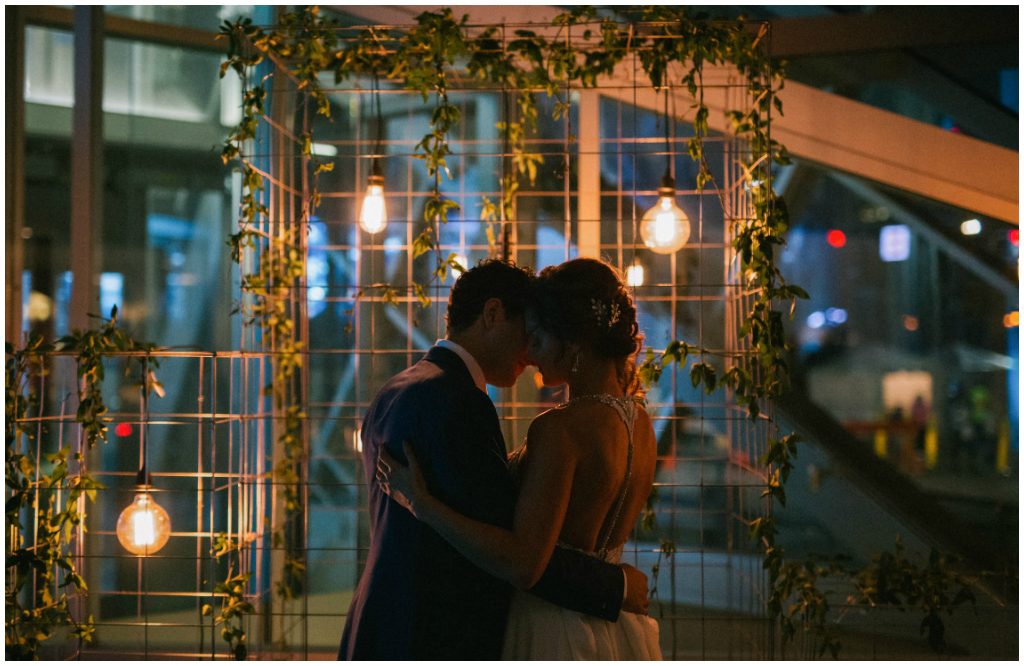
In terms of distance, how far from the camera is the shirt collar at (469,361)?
2.27 metres

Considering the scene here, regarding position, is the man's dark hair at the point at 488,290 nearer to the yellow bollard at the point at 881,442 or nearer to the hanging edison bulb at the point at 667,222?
the hanging edison bulb at the point at 667,222

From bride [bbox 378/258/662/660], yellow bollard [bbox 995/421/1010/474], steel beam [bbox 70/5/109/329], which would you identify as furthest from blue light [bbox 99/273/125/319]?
yellow bollard [bbox 995/421/1010/474]

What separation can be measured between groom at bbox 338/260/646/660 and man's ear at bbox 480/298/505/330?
0.29 ft

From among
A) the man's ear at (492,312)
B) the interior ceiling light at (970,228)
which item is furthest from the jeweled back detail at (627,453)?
the interior ceiling light at (970,228)

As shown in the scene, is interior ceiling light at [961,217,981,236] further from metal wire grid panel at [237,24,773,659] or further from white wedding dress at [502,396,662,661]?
white wedding dress at [502,396,662,661]

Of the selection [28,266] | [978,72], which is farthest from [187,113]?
[978,72]

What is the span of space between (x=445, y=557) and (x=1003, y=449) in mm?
3994

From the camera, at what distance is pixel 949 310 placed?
16.9ft

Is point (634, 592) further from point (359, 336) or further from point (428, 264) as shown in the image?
point (359, 336)

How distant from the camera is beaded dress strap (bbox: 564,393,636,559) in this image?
2227 millimetres

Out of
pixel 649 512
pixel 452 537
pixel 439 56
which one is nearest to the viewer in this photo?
pixel 452 537

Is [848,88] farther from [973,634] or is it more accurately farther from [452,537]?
[452,537]

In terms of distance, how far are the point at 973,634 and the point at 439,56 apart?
3.64m

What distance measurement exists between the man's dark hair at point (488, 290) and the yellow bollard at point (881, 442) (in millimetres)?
3482
